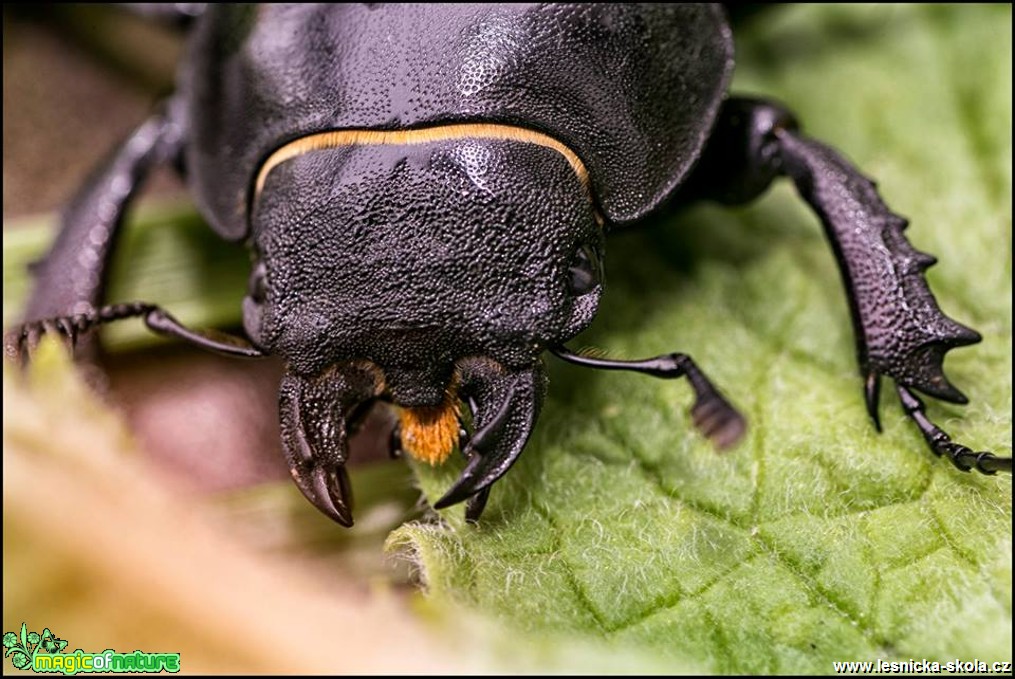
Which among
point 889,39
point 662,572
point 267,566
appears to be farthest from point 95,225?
point 889,39

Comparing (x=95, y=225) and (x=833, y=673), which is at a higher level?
(x=95, y=225)

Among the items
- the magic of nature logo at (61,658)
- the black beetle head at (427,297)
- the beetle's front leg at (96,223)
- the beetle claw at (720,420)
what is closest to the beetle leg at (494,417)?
the black beetle head at (427,297)

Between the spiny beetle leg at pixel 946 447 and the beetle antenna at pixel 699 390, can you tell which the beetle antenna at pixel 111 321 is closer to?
the beetle antenna at pixel 699 390

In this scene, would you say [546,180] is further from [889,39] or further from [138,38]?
[138,38]

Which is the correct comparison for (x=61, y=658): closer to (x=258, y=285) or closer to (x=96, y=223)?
(x=258, y=285)

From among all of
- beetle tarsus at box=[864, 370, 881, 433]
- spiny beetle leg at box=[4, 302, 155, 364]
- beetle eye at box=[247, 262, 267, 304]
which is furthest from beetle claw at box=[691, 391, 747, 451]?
spiny beetle leg at box=[4, 302, 155, 364]

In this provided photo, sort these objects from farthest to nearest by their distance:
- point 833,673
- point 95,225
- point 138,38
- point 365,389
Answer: point 138,38 → point 95,225 → point 365,389 → point 833,673
